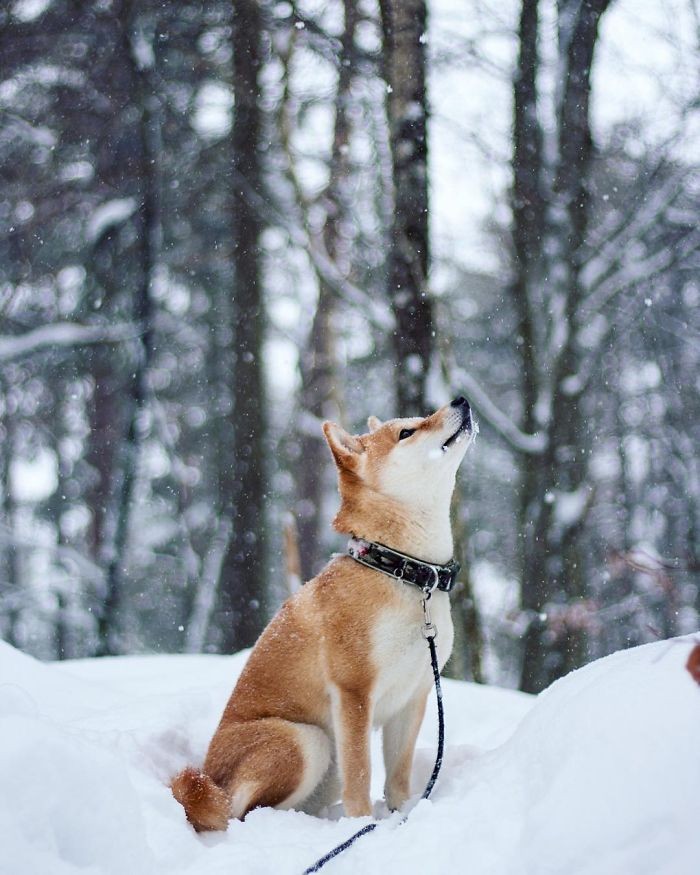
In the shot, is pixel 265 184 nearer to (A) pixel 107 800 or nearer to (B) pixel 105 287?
(B) pixel 105 287

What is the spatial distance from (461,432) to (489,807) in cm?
161

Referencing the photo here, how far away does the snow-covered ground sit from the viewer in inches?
69.9

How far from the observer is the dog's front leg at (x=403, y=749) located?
3.44m

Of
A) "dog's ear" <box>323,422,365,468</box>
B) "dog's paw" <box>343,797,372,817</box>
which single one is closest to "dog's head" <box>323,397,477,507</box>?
"dog's ear" <box>323,422,365,468</box>

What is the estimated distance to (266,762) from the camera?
10.2 feet

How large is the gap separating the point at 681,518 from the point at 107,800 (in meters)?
13.8

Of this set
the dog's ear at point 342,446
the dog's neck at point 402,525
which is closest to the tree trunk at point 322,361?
the dog's ear at point 342,446

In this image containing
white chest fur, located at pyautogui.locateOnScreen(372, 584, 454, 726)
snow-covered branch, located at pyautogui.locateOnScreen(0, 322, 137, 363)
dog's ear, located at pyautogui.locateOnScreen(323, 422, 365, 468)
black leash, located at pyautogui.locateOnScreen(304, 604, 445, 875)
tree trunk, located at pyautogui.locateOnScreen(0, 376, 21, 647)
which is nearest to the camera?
black leash, located at pyautogui.locateOnScreen(304, 604, 445, 875)

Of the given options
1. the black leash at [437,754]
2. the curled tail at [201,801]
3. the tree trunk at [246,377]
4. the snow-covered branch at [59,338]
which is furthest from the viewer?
the snow-covered branch at [59,338]

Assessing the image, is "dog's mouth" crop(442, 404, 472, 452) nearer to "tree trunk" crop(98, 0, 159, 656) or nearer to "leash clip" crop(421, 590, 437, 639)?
"leash clip" crop(421, 590, 437, 639)

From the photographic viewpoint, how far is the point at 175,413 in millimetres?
14250

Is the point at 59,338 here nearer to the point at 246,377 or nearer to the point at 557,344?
the point at 246,377

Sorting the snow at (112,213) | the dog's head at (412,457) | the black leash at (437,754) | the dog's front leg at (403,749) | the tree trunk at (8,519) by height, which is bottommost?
the tree trunk at (8,519)

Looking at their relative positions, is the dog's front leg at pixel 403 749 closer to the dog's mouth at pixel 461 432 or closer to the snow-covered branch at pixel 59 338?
the dog's mouth at pixel 461 432
